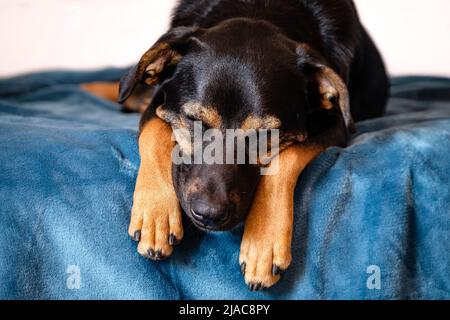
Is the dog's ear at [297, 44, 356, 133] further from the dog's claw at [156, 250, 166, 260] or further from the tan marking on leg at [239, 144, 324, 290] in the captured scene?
the dog's claw at [156, 250, 166, 260]

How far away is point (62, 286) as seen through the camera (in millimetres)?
1487

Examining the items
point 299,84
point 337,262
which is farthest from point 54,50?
point 337,262

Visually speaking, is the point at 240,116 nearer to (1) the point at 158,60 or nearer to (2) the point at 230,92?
(2) the point at 230,92

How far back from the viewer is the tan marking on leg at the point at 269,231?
1.45 meters

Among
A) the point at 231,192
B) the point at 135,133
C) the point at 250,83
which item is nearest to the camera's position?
the point at 231,192

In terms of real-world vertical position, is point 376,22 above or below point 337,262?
above

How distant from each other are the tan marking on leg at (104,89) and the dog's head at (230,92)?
157 cm

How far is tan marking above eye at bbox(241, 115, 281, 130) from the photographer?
159cm

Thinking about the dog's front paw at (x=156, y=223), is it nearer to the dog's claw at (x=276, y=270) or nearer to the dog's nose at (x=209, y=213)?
the dog's nose at (x=209, y=213)

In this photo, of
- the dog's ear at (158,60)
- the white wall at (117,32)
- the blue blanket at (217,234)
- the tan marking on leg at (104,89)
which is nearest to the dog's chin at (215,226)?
the blue blanket at (217,234)

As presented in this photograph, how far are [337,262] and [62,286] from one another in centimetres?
82

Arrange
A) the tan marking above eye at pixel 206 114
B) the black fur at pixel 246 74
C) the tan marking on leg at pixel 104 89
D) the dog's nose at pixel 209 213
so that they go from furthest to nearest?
the tan marking on leg at pixel 104 89, the tan marking above eye at pixel 206 114, the black fur at pixel 246 74, the dog's nose at pixel 209 213

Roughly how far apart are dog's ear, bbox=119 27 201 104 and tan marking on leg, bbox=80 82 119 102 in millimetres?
1576
